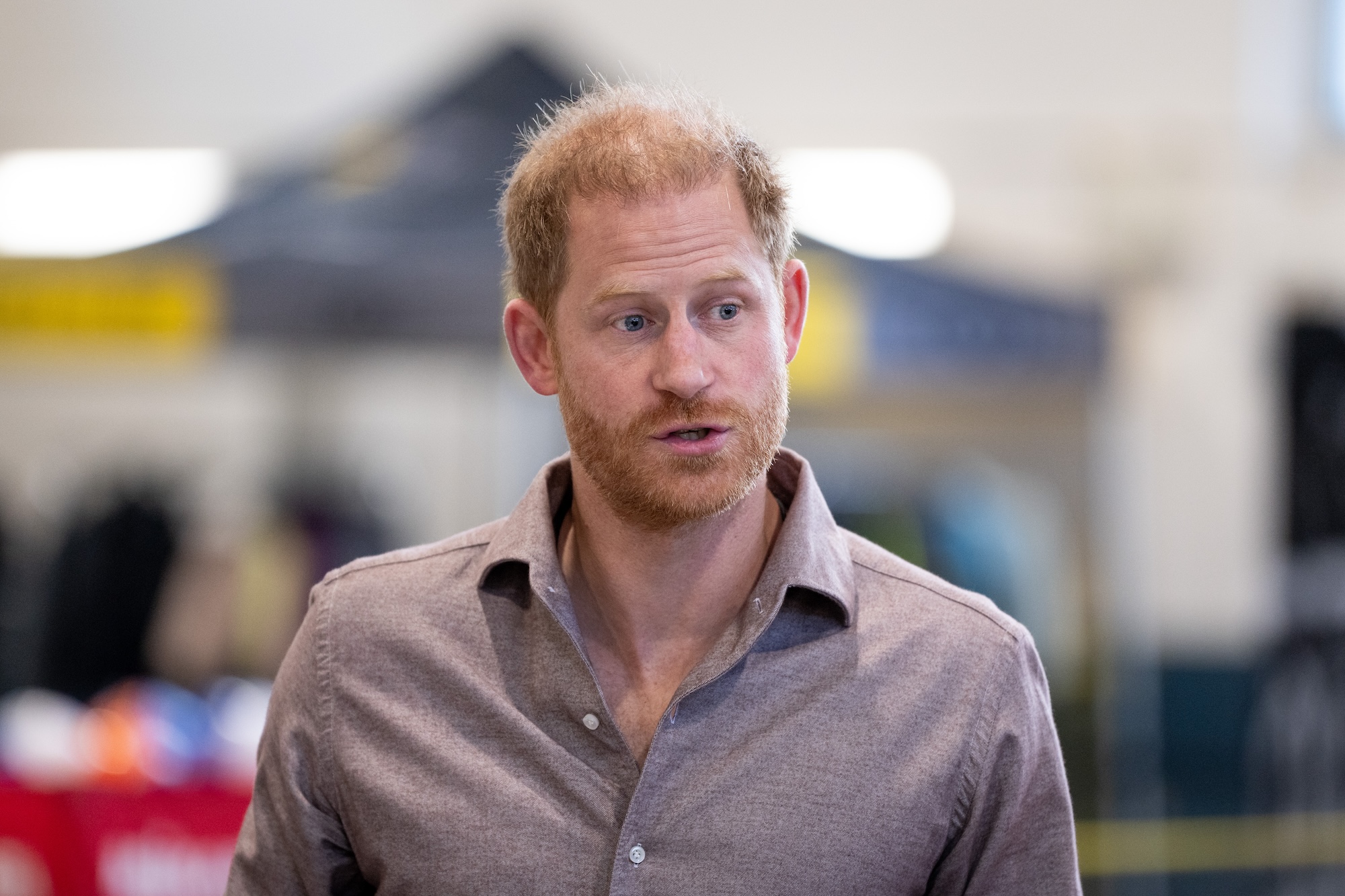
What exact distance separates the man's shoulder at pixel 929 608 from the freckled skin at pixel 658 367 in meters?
0.13

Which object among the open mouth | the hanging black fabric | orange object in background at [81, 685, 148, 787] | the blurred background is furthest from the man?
the hanging black fabric

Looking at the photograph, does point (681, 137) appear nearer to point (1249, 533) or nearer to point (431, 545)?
point (431, 545)

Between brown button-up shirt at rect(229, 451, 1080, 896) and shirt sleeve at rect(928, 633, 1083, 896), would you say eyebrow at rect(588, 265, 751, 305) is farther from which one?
shirt sleeve at rect(928, 633, 1083, 896)

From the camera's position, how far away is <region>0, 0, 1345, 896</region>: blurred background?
5750 mm

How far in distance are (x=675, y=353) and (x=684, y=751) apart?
0.40 metres

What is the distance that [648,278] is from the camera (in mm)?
1443

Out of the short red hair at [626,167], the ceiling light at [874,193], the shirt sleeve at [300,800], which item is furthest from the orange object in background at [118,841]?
the ceiling light at [874,193]

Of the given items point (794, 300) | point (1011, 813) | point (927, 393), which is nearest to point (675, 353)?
point (794, 300)

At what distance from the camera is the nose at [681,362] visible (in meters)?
1.41

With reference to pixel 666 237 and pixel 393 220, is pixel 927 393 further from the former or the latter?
pixel 666 237

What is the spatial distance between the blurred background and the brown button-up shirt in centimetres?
367

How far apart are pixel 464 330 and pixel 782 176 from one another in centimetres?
257

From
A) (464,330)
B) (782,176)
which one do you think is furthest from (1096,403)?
(782,176)

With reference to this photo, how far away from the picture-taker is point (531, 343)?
1646mm
